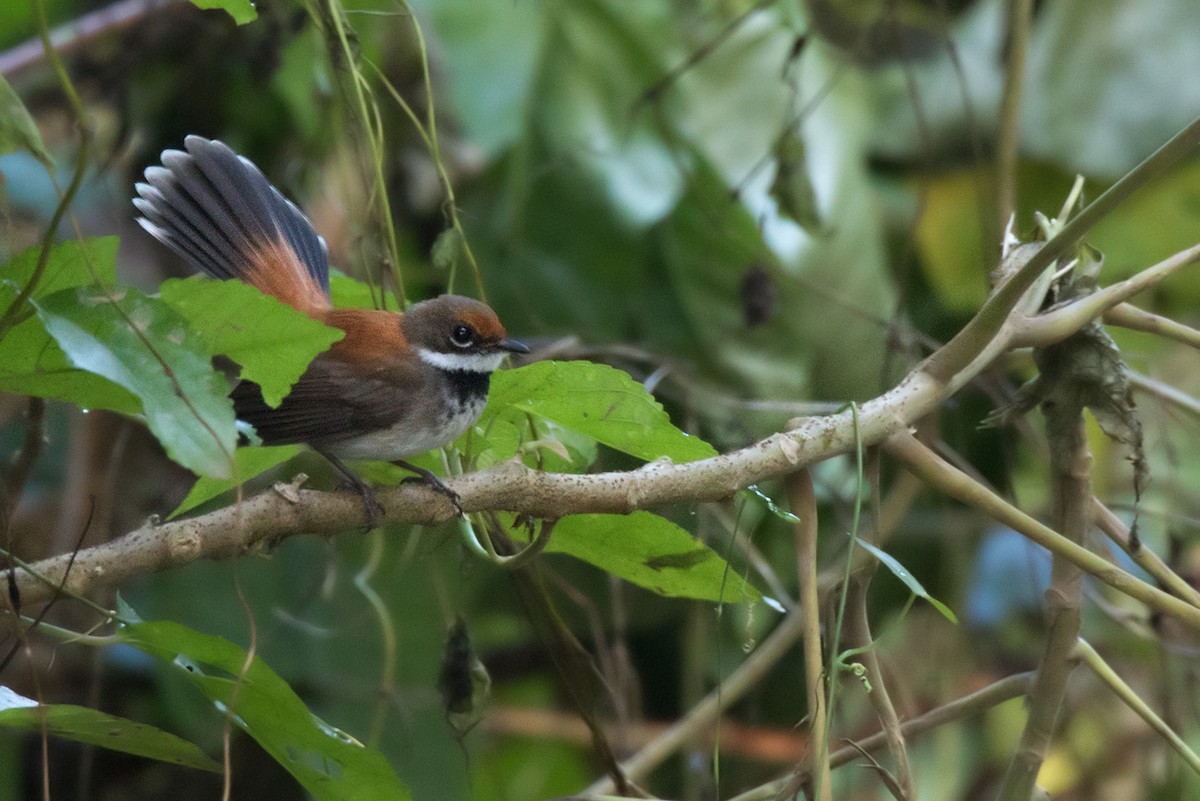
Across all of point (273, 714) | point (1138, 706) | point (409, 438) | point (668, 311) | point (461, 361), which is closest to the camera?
point (273, 714)

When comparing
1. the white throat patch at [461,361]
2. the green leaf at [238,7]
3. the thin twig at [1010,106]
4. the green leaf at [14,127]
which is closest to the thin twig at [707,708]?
the white throat patch at [461,361]

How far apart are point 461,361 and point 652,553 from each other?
93 cm

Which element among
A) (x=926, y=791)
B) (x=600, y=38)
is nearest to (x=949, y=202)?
(x=600, y=38)

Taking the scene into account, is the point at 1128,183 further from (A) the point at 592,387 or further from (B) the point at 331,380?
(B) the point at 331,380

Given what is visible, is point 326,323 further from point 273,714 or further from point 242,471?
point 273,714

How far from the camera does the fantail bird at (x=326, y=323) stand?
2354mm

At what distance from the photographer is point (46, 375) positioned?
1429mm

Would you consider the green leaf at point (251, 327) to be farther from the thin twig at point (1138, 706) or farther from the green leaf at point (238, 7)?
the thin twig at point (1138, 706)

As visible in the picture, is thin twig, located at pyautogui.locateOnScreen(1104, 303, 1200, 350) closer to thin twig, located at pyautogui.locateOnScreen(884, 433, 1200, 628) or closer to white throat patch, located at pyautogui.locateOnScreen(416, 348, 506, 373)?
thin twig, located at pyautogui.locateOnScreen(884, 433, 1200, 628)

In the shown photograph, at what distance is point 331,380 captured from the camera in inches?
95.2

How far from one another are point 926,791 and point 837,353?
152 centimetres

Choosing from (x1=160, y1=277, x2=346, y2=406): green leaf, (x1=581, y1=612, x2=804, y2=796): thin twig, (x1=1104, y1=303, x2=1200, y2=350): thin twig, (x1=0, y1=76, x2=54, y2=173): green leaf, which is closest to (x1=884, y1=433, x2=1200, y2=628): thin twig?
(x1=1104, y1=303, x2=1200, y2=350): thin twig

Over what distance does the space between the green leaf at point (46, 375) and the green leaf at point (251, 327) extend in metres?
0.12

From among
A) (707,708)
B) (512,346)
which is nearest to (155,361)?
(512,346)
